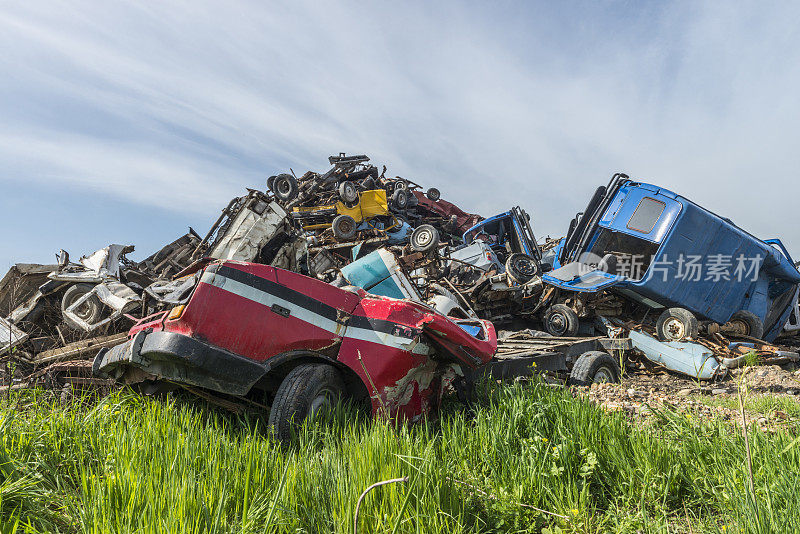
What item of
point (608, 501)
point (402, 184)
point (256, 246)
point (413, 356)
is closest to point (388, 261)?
point (256, 246)

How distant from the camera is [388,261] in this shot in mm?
6699

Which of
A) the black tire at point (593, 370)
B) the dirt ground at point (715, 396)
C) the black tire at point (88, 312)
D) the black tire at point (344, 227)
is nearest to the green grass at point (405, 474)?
the dirt ground at point (715, 396)

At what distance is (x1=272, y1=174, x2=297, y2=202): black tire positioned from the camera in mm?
16391

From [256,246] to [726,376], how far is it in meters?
7.38

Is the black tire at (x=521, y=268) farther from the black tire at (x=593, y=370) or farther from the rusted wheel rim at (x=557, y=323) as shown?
the black tire at (x=593, y=370)

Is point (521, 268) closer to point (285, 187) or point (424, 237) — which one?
point (424, 237)

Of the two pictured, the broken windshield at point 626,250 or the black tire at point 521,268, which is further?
the black tire at point 521,268

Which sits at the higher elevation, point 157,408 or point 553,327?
point 553,327

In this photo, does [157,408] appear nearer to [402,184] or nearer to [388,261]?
[388,261]

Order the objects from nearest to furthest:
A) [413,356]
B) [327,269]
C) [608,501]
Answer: [608,501] < [413,356] < [327,269]

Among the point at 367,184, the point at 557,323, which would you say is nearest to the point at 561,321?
the point at 557,323

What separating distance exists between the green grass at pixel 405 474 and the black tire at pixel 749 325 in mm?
6837

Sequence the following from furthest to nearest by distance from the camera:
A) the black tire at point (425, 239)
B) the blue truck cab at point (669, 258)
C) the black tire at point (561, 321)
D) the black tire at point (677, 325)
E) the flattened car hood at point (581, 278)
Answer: the black tire at point (425, 239) → the black tire at point (561, 321) → the flattened car hood at point (581, 278) → the blue truck cab at point (669, 258) → the black tire at point (677, 325)

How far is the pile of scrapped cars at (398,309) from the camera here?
2947 millimetres
